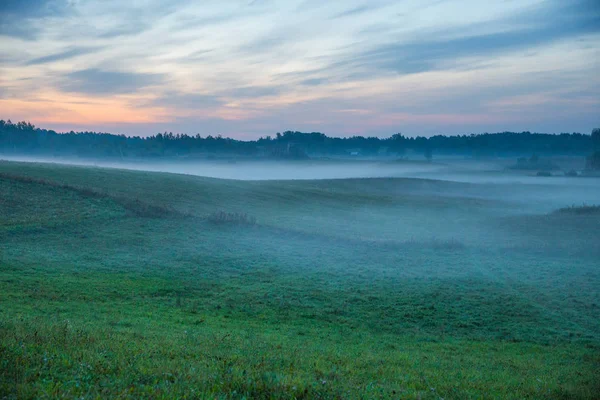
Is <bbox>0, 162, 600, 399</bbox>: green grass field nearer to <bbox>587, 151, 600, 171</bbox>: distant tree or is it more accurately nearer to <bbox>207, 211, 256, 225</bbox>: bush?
<bbox>207, 211, 256, 225</bbox>: bush

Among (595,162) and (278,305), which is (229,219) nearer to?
(278,305)

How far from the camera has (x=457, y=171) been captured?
166m

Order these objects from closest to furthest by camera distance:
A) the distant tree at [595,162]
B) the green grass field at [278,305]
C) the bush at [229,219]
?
the green grass field at [278,305] → the bush at [229,219] → the distant tree at [595,162]

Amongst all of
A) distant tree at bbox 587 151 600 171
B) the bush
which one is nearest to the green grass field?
the bush

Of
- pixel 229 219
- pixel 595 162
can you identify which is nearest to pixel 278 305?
pixel 229 219

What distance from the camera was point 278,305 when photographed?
19.8 m

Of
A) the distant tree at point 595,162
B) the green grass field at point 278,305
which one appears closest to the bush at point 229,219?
the green grass field at point 278,305

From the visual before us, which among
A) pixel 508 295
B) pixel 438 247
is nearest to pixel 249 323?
pixel 508 295

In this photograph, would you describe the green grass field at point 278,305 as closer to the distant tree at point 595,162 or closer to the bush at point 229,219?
the bush at point 229,219

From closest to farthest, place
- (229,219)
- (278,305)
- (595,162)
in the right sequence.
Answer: (278,305) < (229,219) < (595,162)

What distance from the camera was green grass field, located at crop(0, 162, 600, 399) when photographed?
27.4 feet

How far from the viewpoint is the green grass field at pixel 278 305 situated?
328 inches

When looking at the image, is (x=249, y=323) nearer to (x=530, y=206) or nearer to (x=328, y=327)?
(x=328, y=327)

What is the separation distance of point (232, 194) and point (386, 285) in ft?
120
